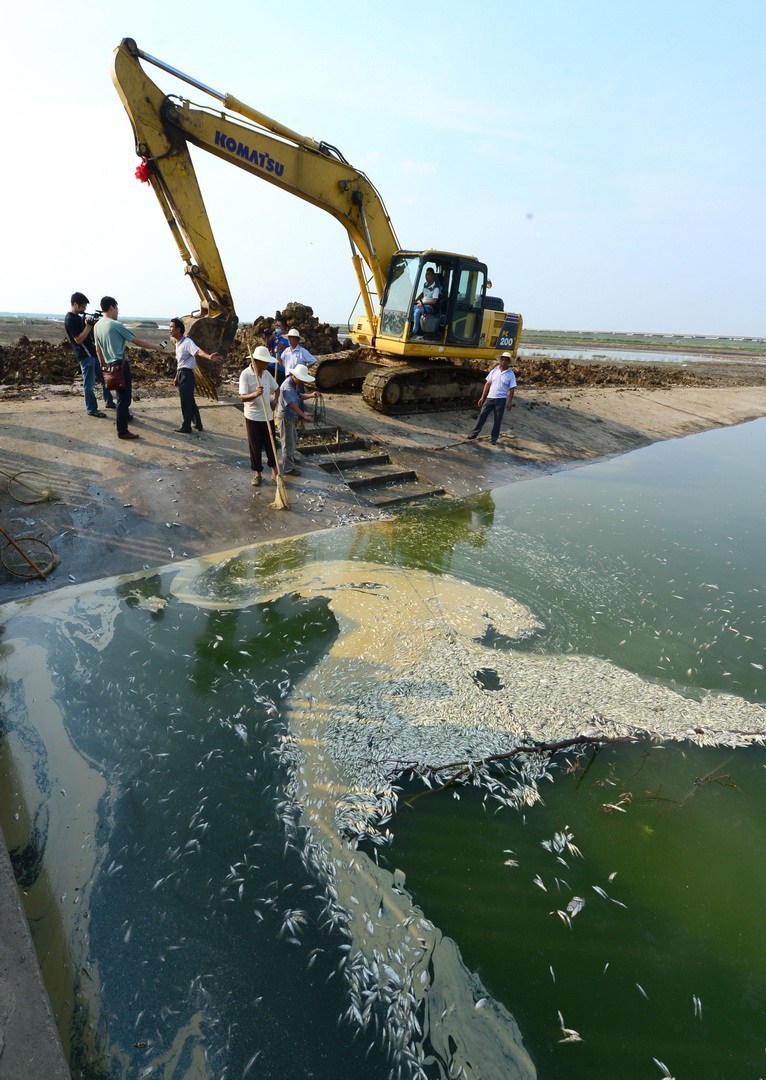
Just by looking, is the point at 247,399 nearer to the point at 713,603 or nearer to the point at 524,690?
the point at 524,690

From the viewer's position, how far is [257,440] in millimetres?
8914

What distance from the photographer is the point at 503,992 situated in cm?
292

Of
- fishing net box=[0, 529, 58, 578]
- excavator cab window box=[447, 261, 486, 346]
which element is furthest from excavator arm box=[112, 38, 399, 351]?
fishing net box=[0, 529, 58, 578]

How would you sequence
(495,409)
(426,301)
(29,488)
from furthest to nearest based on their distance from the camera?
(426,301) < (495,409) < (29,488)

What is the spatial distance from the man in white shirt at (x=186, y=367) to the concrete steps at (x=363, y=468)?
1891 mm

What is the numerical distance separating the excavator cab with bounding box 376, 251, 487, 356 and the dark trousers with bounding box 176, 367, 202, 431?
191 inches

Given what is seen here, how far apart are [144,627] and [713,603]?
6444 mm

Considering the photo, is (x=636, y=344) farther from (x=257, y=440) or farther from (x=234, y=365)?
(x=257, y=440)

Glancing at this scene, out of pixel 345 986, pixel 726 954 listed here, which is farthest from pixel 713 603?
pixel 345 986

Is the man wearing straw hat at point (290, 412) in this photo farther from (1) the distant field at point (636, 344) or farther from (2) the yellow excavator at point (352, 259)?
(1) the distant field at point (636, 344)

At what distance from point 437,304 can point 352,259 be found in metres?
2.19

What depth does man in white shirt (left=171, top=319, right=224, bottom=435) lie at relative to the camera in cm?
935

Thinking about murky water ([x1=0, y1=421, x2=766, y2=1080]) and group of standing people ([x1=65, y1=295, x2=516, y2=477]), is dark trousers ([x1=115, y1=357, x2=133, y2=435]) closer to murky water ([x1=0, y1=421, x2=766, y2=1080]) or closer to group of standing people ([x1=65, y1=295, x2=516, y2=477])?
group of standing people ([x1=65, y1=295, x2=516, y2=477])

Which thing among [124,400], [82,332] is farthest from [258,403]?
[82,332]
